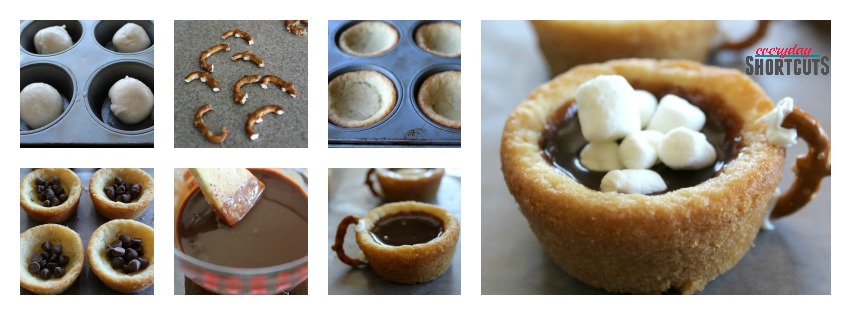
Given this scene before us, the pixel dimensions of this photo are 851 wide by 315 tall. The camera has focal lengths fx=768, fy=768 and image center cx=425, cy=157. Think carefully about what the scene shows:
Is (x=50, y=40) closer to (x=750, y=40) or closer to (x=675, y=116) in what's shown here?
(x=675, y=116)

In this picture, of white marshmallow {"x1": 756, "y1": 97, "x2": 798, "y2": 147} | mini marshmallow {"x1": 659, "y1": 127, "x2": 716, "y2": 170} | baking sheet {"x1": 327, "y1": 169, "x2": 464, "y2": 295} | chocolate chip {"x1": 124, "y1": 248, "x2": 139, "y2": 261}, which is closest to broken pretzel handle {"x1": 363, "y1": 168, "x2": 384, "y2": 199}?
baking sheet {"x1": 327, "y1": 169, "x2": 464, "y2": 295}

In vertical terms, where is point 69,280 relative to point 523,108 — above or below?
below

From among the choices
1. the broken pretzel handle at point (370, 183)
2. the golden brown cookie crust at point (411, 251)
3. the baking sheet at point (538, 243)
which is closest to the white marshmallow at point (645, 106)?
the baking sheet at point (538, 243)

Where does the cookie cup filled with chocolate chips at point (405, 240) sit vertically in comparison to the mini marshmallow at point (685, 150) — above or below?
below

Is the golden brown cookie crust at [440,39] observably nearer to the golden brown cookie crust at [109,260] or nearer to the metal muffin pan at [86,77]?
the metal muffin pan at [86,77]
